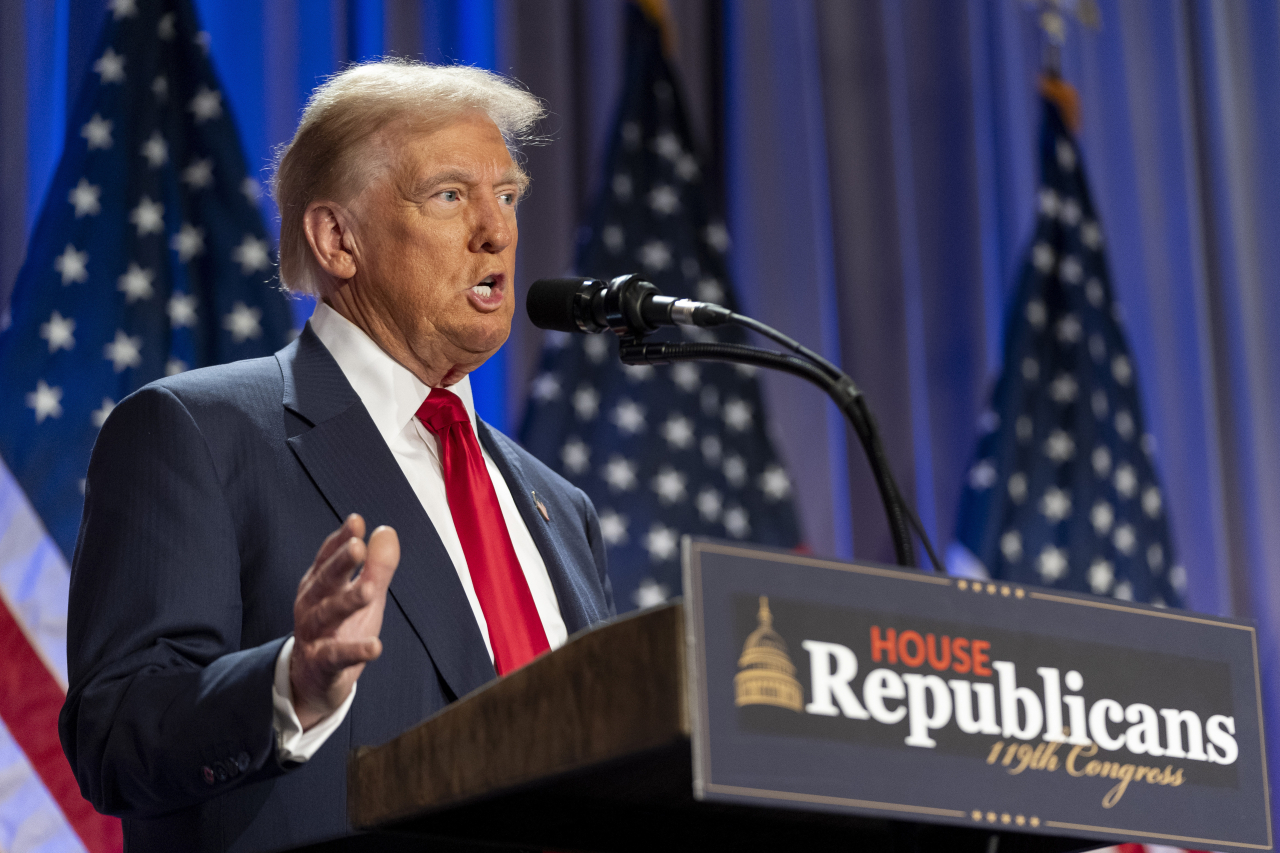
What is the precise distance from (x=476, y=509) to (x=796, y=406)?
222 centimetres

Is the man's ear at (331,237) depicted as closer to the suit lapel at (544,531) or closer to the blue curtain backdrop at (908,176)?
the suit lapel at (544,531)

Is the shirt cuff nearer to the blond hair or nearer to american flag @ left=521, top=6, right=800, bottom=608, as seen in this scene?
the blond hair

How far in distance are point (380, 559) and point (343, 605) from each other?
45 millimetres

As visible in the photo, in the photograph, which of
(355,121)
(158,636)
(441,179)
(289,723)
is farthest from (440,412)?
(289,723)

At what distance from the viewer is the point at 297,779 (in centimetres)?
137

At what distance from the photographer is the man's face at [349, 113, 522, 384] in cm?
182

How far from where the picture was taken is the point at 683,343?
1.55 meters

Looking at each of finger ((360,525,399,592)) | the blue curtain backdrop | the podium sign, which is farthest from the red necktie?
the blue curtain backdrop

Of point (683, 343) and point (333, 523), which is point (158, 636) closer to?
point (333, 523)

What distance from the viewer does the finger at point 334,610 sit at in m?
0.96

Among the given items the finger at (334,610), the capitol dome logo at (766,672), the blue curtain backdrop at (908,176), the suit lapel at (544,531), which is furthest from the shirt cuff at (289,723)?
the blue curtain backdrop at (908,176)

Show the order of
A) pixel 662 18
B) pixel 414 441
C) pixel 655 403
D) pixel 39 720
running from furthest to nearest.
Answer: pixel 662 18 → pixel 655 403 → pixel 39 720 → pixel 414 441

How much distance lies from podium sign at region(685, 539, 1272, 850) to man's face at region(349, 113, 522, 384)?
104 cm

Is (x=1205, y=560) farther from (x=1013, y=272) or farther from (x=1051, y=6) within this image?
(x=1051, y=6)
